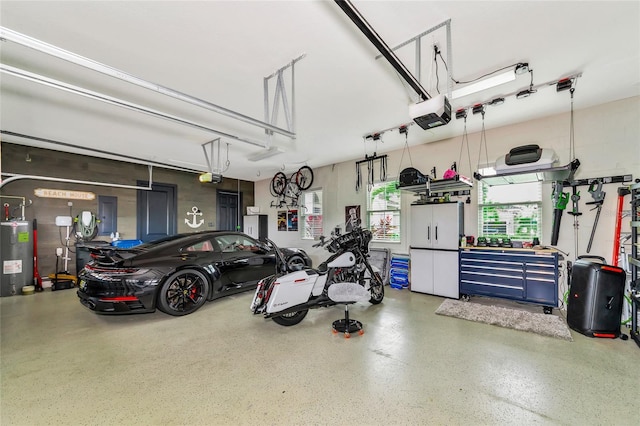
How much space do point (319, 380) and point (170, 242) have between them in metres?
3.11

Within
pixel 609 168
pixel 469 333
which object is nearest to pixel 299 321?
pixel 469 333

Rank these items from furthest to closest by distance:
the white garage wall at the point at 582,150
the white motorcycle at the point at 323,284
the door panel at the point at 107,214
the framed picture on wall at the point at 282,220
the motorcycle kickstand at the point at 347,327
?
the framed picture on wall at the point at 282,220
the door panel at the point at 107,214
the white garage wall at the point at 582,150
the motorcycle kickstand at the point at 347,327
the white motorcycle at the point at 323,284

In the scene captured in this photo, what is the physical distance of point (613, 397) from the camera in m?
1.95

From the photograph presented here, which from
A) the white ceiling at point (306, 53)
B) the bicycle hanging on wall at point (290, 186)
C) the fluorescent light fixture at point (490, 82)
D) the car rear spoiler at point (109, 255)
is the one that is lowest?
the car rear spoiler at point (109, 255)

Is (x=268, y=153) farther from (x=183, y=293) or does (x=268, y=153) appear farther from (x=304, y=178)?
(x=304, y=178)

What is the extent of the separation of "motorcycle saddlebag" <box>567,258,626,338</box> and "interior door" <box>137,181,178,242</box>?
8.46m

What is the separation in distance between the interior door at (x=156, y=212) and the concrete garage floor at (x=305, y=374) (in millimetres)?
3551

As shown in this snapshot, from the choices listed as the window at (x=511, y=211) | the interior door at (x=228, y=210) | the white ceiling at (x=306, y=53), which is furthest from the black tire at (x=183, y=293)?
the window at (x=511, y=211)

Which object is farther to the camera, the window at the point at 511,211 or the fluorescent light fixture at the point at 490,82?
the window at the point at 511,211

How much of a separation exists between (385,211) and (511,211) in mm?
2377

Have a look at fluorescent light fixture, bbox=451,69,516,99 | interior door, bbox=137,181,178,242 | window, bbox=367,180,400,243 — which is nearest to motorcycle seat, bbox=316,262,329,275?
fluorescent light fixture, bbox=451,69,516,99

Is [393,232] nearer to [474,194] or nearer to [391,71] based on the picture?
[474,194]

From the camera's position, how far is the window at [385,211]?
591cm

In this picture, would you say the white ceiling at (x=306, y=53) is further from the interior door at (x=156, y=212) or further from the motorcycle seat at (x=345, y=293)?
the interior door at (x=156, y=212)
